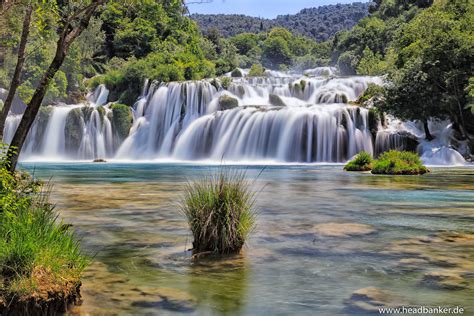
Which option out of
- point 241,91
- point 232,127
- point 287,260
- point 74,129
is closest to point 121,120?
point 74,129

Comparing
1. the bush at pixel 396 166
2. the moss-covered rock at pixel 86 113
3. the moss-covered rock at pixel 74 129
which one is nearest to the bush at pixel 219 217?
the bush at pixel 396 166

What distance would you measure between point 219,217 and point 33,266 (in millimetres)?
3083

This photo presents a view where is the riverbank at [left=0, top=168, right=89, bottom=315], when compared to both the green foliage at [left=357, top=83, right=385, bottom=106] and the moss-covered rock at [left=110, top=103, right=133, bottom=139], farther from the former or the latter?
the moss-covered rock at [left=110, top=103, right=133, bottom=139]

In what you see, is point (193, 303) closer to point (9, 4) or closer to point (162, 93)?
point (9, 4)

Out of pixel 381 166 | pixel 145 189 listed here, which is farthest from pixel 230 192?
pixel 381 166

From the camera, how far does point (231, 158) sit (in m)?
40.6

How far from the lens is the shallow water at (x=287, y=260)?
5383 mm

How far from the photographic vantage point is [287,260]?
7.21 meters

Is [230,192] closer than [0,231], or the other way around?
[0,231]

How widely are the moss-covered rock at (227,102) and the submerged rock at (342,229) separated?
39.7 meters

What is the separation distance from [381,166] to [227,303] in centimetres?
2193

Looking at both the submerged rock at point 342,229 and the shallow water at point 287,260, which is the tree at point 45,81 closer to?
the shallow water at point 287,260

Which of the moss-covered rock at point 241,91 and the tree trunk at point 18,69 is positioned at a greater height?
the moss-covered rock at point 241,91

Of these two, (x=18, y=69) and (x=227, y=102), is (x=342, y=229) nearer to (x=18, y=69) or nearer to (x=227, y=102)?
(x=18, y=69)
